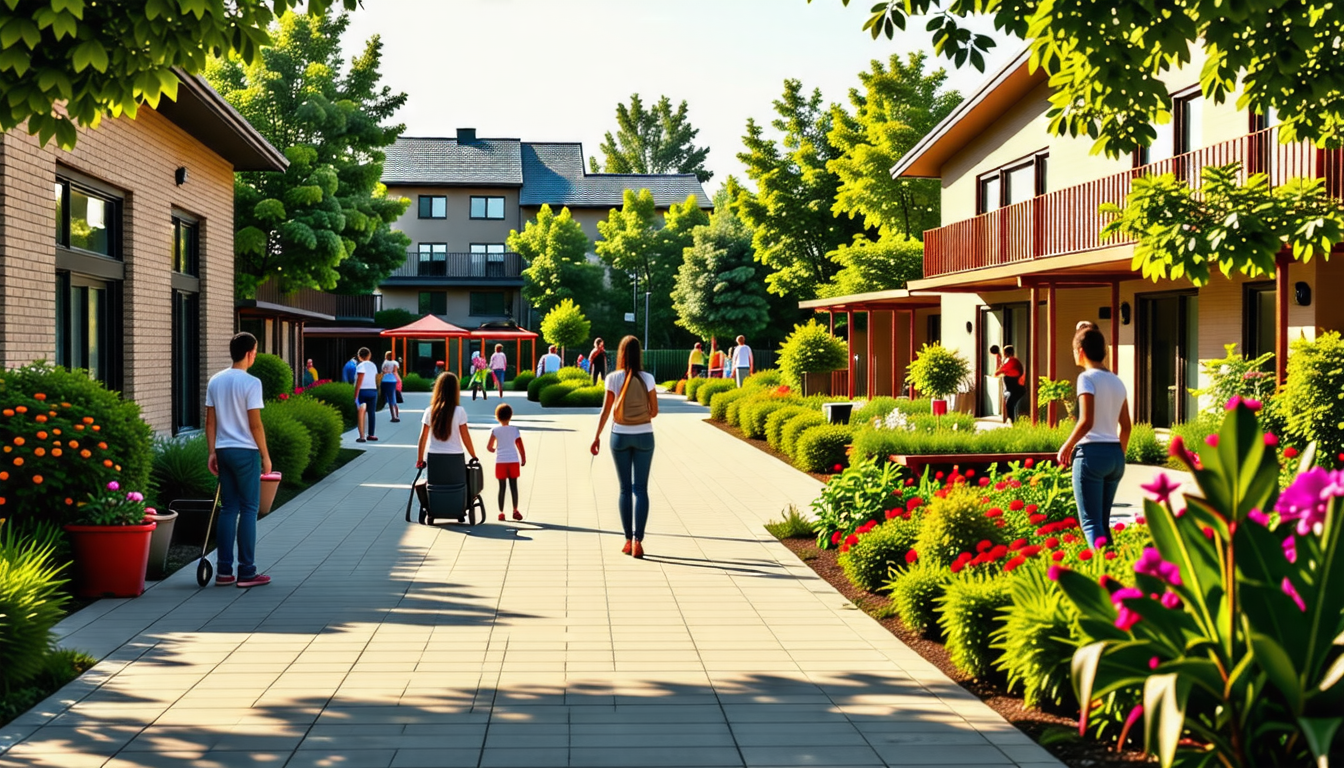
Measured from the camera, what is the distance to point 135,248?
1680 centimetres

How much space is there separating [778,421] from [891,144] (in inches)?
841

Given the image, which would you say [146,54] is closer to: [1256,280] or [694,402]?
[1256,280]

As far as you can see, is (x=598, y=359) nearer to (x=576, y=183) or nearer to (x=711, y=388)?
(x=711, y=388)

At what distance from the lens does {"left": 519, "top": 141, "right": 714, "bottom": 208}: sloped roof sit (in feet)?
227

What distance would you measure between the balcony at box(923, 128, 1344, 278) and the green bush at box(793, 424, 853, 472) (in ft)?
14.4

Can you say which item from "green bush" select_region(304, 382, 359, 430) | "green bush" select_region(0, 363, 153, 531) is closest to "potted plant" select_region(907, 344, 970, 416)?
"green bush" select_region(304, 382, 359, 430)

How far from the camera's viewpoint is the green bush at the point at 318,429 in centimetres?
1653

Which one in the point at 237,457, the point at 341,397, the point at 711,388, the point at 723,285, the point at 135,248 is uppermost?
the point at 723,285

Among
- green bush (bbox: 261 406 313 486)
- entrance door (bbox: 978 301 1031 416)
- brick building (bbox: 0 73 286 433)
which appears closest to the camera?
brick building (bbox: 0 73 286 433)

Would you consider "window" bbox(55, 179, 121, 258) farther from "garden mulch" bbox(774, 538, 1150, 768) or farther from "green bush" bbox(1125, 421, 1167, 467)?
"green bush" bbox(1125, 421, 1167, 467)

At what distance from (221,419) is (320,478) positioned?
7.79 metres

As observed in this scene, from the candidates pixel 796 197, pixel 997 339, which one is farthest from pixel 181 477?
pixel 796 197

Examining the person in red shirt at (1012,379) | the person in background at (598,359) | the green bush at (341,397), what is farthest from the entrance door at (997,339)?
the green bush at (341,397)

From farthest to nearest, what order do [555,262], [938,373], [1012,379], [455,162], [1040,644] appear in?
[455,162], [555,262], [938,373], [1012,379], [1040,644]
